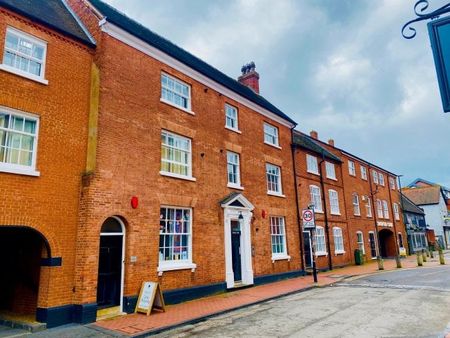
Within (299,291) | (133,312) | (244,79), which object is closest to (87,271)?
(133,312)

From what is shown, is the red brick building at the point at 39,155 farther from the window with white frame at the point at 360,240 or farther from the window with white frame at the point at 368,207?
the window with white frame at the point at 368,207

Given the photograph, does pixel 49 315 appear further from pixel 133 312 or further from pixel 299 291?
pixel 299 291

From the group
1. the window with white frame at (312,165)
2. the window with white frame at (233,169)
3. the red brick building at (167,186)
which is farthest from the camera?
the window with white frame at (312,165)

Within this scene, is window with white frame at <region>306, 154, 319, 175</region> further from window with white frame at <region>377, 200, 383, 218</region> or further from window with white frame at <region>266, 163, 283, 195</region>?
window with white frame at <region>377, 200, 383, 218</region>

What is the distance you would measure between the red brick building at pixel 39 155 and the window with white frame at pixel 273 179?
1098cm

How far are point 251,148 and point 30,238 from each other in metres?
11.2

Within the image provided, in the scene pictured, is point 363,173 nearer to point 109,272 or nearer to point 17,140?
point 109,272

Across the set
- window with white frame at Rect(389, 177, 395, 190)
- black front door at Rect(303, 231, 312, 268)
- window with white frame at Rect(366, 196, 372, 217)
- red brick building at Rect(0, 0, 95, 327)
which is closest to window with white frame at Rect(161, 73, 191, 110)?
red brick building at Rect(0, 0, 95, 327)

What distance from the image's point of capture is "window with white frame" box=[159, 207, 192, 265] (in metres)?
12.2

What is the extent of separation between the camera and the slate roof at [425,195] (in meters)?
53.1

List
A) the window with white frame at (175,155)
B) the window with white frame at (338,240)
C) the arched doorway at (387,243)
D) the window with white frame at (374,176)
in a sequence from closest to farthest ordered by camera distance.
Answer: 1. the window with white frame at (175,155)
2. the window with white frame at (338,240)
3. the window with white frame at (374,176)
4. the arched doorway at (387,243)

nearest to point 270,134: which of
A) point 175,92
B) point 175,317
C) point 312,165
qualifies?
point 312,165

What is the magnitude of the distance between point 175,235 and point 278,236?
7.88 metres

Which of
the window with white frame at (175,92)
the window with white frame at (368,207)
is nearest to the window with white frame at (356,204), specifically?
the window with white frame at (368,207)
